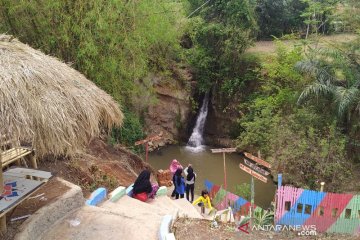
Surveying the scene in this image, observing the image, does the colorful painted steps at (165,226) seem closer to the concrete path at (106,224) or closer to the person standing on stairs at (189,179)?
the concrete path at (106,224)

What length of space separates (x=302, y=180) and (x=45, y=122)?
739 centimetres

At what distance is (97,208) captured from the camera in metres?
6.71

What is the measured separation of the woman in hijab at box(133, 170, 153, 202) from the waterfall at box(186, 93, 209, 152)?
8.59 meters

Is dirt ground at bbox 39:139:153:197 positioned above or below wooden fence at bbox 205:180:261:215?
above

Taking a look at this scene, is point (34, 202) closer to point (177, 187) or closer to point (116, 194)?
point (116, 194)

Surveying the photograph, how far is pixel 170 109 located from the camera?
55.7ft

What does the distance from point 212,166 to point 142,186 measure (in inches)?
277

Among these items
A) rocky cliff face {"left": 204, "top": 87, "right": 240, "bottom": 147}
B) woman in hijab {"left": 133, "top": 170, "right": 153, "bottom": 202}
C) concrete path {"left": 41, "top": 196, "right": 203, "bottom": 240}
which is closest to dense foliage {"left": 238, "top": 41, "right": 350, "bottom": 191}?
rocky cliff face {"left": 204, "top": 87, "right": 240, "bottom": 147}

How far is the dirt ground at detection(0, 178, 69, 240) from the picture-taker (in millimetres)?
5355

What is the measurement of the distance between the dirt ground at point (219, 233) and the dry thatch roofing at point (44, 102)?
90.8 inches

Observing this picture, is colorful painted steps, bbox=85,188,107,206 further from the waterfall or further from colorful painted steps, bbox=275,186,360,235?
the waterfall

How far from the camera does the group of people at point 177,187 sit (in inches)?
319

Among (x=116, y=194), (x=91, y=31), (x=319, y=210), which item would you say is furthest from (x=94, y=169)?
(x=319, y=210)

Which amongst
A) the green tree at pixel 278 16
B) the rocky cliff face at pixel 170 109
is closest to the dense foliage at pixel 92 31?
the rocky cliff face at pixel 170 109
